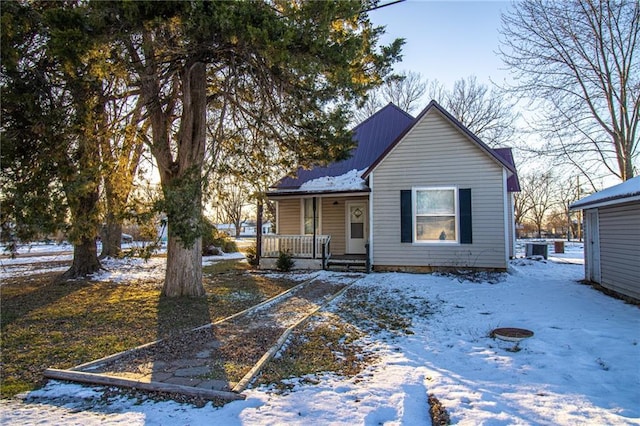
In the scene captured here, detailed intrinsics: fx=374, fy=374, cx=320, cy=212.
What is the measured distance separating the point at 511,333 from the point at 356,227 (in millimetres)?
8910

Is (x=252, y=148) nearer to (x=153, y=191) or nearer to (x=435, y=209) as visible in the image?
(x=153, y=191)

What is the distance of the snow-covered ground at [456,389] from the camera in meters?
3.24

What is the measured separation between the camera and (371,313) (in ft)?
23.8

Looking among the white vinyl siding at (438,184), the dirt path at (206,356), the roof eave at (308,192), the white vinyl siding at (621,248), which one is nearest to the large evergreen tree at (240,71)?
the dirt path at (206,356)

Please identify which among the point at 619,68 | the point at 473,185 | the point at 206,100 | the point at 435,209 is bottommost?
the point at 435,209

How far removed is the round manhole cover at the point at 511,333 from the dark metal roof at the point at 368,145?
8.88 metres

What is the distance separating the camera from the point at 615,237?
27.6ft

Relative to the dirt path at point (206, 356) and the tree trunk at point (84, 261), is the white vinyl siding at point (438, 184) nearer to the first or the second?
the dirt path at point (206, 356)

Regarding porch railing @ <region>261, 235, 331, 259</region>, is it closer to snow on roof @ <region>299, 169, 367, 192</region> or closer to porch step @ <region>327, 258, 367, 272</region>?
porch step @ <region>327, 258, 367, 272</region>

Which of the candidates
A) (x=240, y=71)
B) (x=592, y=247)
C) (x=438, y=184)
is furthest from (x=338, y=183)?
(x=592, y=247)

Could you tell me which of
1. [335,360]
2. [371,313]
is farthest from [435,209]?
[335,360]

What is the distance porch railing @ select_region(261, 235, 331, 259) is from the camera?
13.4 m

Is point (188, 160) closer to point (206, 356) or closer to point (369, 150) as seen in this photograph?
point (206, 356)

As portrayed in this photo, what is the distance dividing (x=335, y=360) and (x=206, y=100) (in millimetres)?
6801
